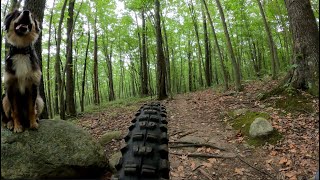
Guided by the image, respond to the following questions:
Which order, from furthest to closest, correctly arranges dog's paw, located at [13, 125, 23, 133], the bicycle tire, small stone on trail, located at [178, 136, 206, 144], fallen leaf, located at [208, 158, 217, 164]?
small stone on trail, located at [178, 136, 206, 144] < fallen leaf, located at [208, 158, 217, 164] < dog's paw, located at [13, 125, 23, 133] < the bicycle tire

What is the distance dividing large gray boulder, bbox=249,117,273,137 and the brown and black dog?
5.05 m

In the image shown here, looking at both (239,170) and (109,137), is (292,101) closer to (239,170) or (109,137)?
(239,170)

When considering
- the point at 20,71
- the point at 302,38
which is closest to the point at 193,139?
the point at 302,38

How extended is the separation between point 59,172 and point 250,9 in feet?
76.9

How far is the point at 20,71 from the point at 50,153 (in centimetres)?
135

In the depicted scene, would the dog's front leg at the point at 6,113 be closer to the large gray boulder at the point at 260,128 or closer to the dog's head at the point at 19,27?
the dog's head at the point at 19,27

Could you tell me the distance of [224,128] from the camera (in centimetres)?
792

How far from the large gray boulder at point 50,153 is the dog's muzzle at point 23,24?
1.48 m

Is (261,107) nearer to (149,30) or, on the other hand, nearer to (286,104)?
(286,104)

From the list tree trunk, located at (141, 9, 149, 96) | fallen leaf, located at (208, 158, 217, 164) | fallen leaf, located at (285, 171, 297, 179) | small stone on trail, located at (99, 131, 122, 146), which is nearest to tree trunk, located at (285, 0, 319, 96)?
fallen leaf, located at (285, 171, 297, 179)

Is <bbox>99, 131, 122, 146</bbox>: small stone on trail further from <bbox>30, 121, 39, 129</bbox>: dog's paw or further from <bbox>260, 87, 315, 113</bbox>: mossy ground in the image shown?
<bbox>260, 87, 315, 113</bbox>: mossy ground

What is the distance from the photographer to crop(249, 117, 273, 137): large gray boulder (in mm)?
6465

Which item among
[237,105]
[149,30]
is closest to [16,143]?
[237,105]

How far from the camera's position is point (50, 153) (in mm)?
4129
